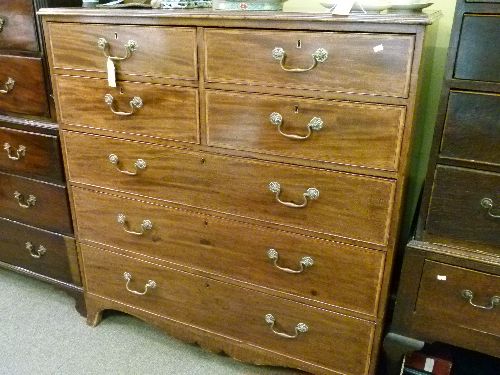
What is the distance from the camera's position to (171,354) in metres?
1.60

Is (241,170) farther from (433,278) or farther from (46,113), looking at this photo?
(46,113)

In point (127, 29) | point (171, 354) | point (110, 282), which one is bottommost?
point (171, 354)

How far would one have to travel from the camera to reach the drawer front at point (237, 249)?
118 centimetres

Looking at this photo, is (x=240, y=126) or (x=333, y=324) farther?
(x=333, y=324)

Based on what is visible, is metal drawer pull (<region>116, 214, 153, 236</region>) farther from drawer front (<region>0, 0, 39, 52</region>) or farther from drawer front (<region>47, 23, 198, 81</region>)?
drawer front (<region>0, 0, 39, 52</region>)

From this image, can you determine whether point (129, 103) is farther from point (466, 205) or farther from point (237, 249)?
point (466, 205)

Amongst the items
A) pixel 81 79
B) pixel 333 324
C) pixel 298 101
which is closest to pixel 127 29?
pixel 81 79

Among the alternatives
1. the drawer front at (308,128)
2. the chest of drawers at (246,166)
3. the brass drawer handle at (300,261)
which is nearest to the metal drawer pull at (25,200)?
the chest of drawers at (246,166)

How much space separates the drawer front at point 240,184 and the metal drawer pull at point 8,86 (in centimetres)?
29

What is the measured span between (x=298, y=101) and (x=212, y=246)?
51 cm

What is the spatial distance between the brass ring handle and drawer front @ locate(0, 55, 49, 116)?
0.82 metres

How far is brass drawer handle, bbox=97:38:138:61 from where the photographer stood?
1.21m

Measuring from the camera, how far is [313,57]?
1.02 meters

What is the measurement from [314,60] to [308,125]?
0.49 feet
